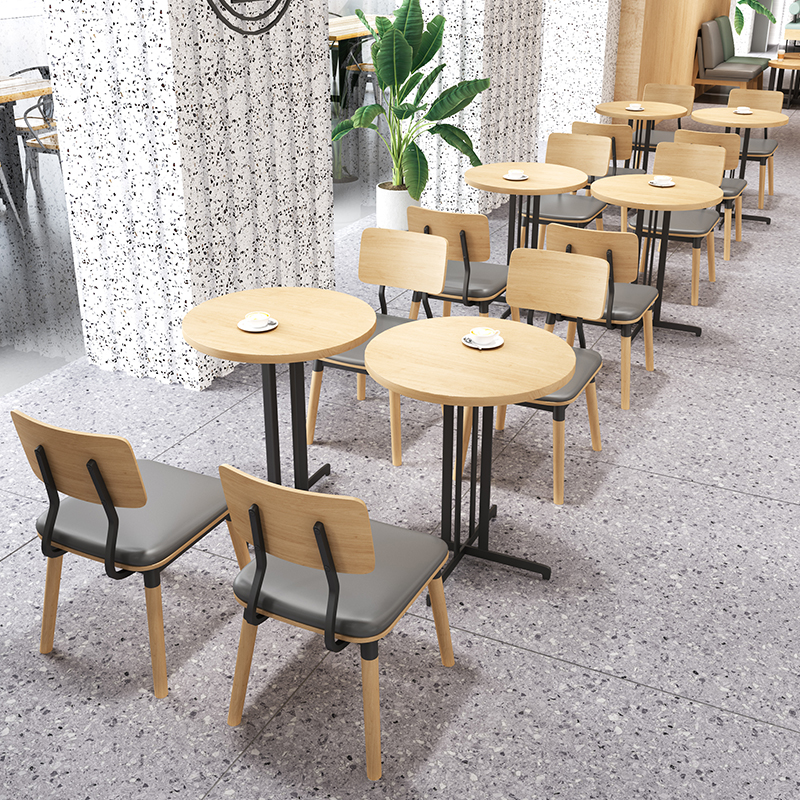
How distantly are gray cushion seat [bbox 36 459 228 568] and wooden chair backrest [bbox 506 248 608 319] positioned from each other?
1616 mm

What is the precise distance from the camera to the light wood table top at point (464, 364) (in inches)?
100

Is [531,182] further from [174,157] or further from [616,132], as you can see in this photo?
[174,157]

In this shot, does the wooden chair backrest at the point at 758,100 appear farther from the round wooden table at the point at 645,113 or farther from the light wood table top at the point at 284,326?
the light wood table top at the point at 284,326

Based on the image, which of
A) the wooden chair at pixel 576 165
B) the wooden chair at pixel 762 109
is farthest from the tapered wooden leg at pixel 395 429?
the wooden chair at pixel 762 109

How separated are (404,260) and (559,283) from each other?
0.72 metres

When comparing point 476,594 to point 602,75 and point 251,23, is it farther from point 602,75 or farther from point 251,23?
point 602,75

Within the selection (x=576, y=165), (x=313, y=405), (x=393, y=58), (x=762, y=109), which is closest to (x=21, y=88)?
(x=393, y=58)

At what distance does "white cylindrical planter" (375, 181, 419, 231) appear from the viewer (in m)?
6.44

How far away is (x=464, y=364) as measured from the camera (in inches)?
107

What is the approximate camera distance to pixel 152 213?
4121 mm

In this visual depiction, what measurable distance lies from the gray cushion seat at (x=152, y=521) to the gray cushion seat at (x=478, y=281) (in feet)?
6.60

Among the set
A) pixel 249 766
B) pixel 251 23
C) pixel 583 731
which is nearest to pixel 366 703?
pixel 249 766

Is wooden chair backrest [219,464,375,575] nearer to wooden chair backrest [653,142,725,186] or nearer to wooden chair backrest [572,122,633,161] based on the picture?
wooden chair backrest [653,142,725,186]

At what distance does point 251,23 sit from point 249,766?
340 centimetres
